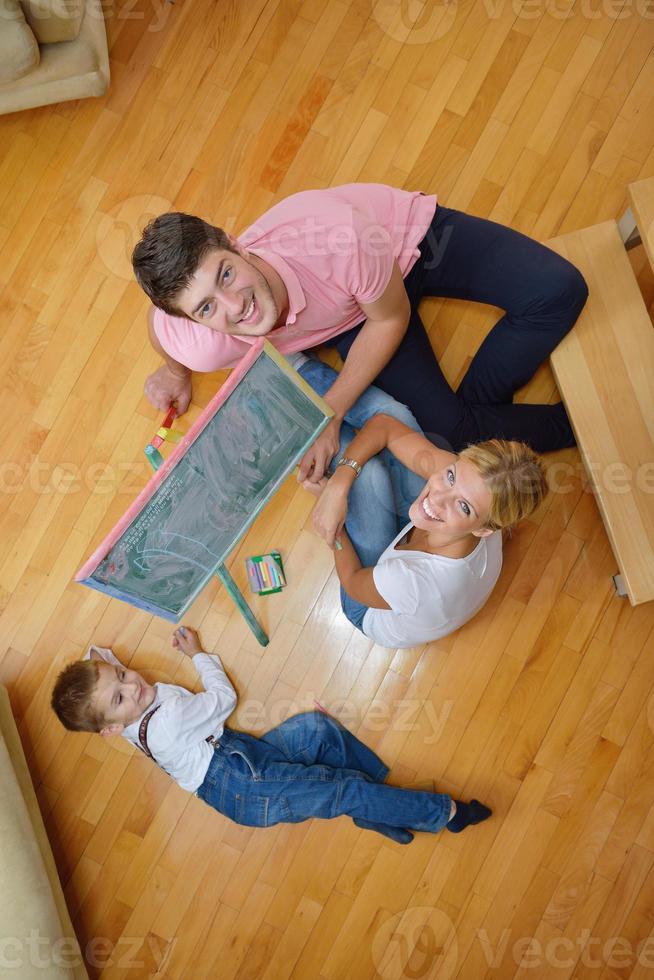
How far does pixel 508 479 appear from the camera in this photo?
1.64m

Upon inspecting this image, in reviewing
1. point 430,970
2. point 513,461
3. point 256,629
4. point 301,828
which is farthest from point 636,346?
point 430,970

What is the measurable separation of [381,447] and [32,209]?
146 cm

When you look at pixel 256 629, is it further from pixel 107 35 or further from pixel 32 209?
pixel 107 35

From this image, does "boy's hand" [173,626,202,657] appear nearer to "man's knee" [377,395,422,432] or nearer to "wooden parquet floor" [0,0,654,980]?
"wooden parquet floor" [0,0,654,980]

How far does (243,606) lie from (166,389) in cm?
70

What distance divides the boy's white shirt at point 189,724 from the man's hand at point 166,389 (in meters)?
0.79

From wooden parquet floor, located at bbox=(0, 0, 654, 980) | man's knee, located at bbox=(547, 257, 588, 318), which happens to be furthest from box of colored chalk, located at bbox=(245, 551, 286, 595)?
man's knee, located at bbox=(547, 257, 588, 318)

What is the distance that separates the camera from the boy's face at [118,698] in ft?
6.96

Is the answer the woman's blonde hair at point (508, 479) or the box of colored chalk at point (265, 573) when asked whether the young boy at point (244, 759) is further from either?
the woman's blonde hair at point (508, 479)

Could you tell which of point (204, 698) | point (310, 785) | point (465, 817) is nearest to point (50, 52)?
point (204, 698)

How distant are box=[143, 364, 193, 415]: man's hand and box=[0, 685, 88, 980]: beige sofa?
3.56 ft

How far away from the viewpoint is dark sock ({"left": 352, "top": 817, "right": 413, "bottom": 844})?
2.15 meters

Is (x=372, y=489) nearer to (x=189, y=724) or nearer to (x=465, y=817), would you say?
(x=189, y=724)

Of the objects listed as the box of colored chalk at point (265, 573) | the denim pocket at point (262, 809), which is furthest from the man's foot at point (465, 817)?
the box of colored chalk at point (265, 573)
